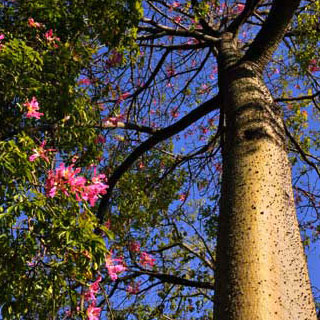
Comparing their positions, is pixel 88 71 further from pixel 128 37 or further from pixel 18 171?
pixel 18 171

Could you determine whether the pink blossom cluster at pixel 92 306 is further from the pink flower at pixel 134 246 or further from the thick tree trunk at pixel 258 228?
the pink flower at pixel 134 246

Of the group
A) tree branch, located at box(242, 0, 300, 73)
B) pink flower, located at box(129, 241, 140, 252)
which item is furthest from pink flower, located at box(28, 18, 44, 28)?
pink flower, located at box(129, 241, 140, 252)

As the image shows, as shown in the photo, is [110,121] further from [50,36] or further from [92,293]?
[92,293]

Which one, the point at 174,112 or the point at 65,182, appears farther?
the point at 174,112

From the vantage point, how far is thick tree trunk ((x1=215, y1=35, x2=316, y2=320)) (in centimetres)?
154

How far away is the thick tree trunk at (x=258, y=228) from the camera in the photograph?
1.54 meters

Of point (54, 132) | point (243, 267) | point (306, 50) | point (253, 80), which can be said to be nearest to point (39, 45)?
point (54, 132)

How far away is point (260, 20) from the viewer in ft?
17.3

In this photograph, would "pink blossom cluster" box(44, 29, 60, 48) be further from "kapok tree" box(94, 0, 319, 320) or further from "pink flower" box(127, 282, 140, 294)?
A: "pink flower" box(127, 282, 140, 294)

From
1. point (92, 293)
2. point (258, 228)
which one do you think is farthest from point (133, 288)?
point (258, 228)

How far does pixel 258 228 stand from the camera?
70.3 inches

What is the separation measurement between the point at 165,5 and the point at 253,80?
2.07 meters

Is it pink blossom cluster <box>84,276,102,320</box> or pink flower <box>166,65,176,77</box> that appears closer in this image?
pink blossom cluster <box>84,276,102,320</box>

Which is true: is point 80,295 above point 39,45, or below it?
below
